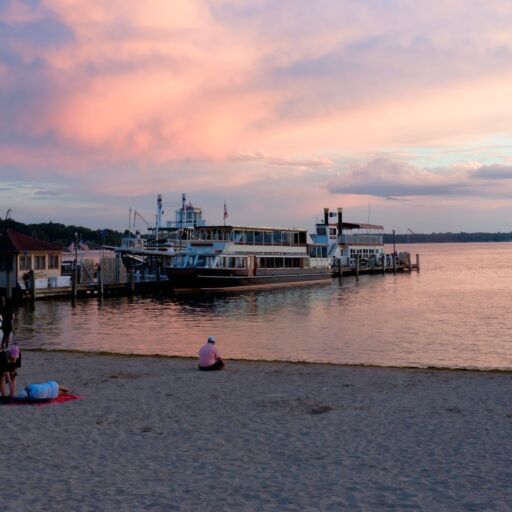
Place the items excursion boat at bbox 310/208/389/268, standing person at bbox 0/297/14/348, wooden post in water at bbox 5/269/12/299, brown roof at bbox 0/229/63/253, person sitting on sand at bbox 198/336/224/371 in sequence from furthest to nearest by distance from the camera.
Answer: excursion boat at bbox 310/208/389/268, brown roof at bbox 0/229/63/253, wooden post in water at bbox 5/269/12/299, standing person at bbox 0/297/14/348, person sitting on sand at bbox 198/336/224/371

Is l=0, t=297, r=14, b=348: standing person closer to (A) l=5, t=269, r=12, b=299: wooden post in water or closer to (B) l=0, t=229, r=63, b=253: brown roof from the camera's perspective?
(A) l=5, t=269, r=12, b=299: wooden post in water

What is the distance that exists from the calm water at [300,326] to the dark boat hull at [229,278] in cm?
161

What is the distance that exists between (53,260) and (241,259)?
18.2 m

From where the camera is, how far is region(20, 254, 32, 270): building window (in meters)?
47.1

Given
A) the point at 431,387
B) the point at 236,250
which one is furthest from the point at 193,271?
the point at 431,387

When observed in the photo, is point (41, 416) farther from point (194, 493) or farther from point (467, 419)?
point (467, 419)

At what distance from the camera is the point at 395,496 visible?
8164 mm

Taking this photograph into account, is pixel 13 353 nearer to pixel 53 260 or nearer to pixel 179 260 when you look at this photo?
pixel 53 260

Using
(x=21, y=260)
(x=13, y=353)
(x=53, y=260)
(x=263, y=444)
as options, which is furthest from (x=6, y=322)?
(x=53, y=260)

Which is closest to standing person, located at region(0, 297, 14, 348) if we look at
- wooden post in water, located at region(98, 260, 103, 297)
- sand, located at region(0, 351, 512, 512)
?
sand, located at region(0, 351, 512, 512)

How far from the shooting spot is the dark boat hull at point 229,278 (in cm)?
5769

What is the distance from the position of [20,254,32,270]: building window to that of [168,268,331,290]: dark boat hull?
12.9 metres

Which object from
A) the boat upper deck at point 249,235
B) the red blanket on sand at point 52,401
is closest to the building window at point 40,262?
the boat upper deck at point 249,235

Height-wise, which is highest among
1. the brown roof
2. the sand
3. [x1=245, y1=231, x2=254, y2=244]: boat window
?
[x1=245, y1=231, x2=254, y2=244]: boat window
